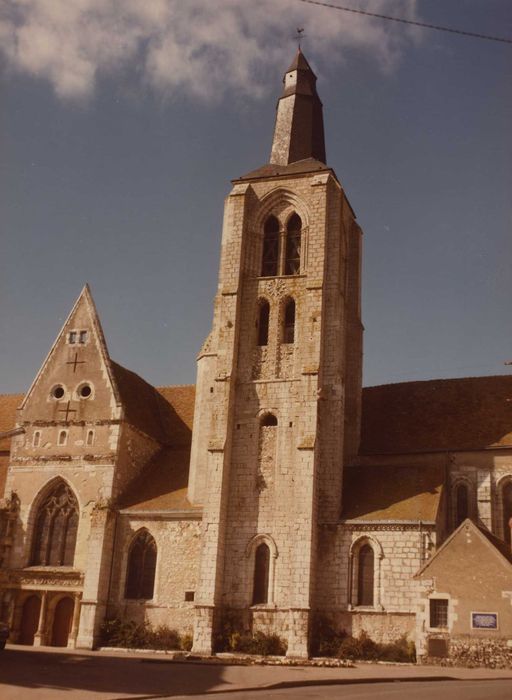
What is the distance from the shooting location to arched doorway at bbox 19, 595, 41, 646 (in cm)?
3103

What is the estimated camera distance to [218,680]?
63.7ft

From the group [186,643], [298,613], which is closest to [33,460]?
[186,643]

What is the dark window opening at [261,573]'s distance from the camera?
29.5m

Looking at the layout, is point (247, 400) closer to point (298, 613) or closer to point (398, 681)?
point (298, 613)

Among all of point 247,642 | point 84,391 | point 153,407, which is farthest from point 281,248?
point 247,642

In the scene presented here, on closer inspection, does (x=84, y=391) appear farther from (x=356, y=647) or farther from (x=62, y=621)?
(x=356, y=647)

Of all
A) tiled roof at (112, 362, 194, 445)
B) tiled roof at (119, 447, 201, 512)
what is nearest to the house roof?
tiled roof at (119, 447, 201, 512)

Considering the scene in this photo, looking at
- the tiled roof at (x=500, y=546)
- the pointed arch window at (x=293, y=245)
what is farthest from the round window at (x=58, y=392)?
the tiled roof at (x=500, y=546)

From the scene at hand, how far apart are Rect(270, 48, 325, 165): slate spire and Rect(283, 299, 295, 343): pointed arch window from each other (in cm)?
731

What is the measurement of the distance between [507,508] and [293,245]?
14.2 metres

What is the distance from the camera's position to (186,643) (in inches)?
1136

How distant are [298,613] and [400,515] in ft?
16.6

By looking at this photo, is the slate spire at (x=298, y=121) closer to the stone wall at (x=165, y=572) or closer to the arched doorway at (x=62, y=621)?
the stone wall at (x=165, y=572)

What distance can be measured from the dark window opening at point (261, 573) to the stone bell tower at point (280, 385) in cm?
5
